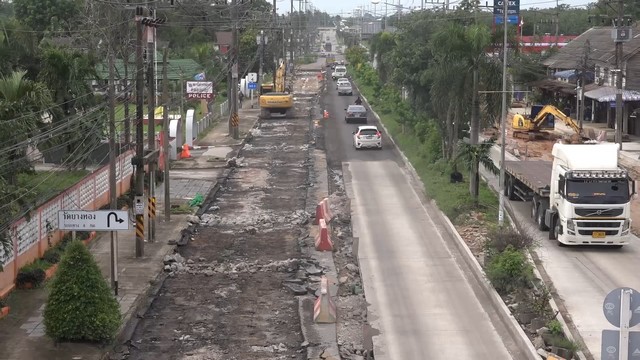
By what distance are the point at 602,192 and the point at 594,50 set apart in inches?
1960

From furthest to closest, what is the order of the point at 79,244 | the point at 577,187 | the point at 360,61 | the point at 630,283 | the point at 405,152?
the point at 360,61 → the point at 405,152 → the point at 577,187 → the point at 630,283 → the point at 79,244

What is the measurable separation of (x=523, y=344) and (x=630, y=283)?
22.9ft

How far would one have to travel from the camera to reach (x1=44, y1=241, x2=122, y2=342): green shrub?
2061 cm

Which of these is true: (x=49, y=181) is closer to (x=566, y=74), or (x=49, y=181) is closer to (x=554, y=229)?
(x=554, y=229)

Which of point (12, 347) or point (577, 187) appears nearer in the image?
point (12, 347)

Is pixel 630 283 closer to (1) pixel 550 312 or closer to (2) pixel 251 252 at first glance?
(1) pixel 550 312

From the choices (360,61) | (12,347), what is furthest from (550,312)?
(360,61)

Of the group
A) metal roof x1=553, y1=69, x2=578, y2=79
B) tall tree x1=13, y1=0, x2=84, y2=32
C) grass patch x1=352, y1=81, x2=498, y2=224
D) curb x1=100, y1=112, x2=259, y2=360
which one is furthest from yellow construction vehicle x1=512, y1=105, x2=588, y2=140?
tall tree x1=13, y1=0, x2=84, y2=32

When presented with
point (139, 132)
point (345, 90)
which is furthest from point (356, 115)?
point (139, 132)

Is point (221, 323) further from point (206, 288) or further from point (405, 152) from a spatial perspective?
point (405, 152)

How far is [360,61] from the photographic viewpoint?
138 m

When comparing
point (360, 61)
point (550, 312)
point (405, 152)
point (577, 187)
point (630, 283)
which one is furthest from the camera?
point (360, 61)

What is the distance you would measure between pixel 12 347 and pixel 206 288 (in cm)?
695

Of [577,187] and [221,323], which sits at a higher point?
[577,187]
